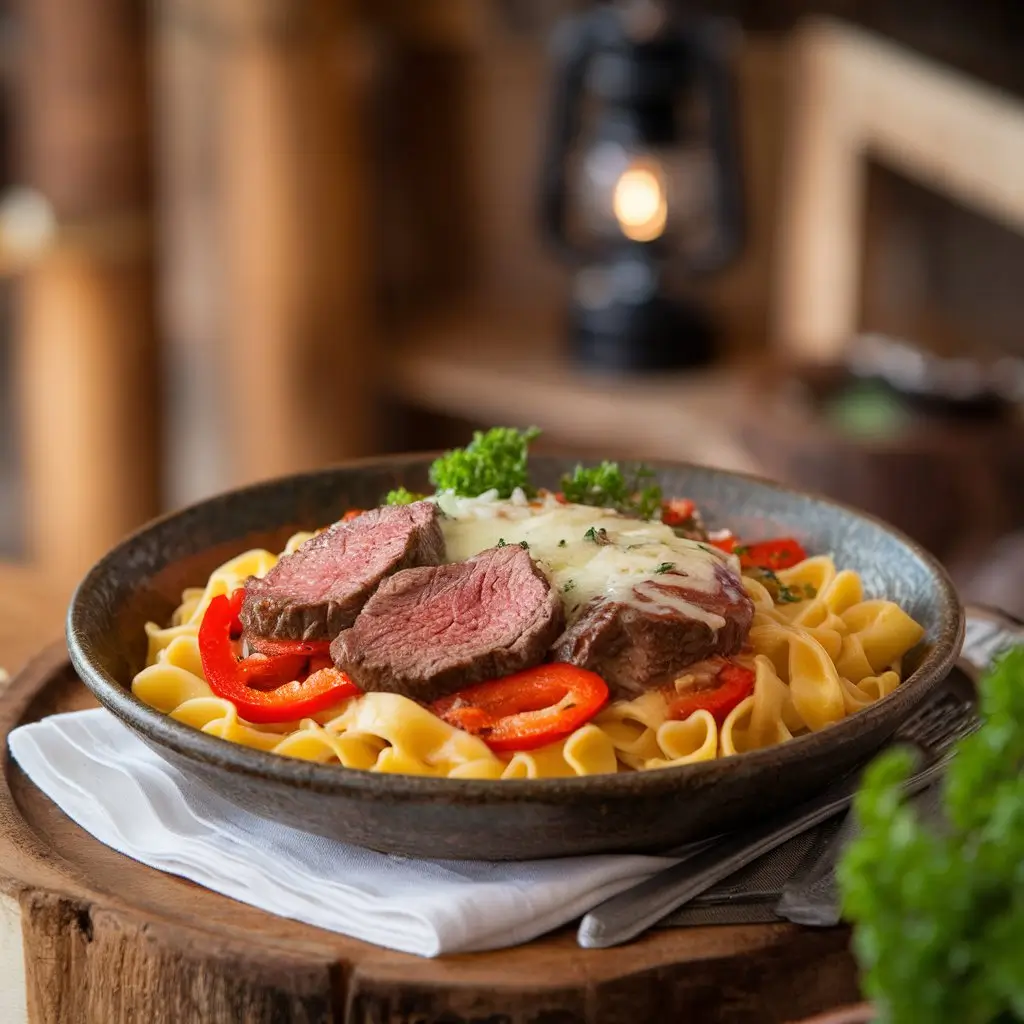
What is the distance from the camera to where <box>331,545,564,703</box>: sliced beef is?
7.23 ft

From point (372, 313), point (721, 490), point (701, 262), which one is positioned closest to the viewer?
point (721, 490)

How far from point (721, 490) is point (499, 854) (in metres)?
1.16

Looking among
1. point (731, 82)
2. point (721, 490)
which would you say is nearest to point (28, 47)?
point (731, 82)

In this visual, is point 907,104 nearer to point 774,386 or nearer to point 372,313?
point 774,386

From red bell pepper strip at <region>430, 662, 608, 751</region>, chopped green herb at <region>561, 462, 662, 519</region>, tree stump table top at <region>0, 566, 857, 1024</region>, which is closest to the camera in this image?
tree stump table top at <region>0, 566, 857, 1024</region>

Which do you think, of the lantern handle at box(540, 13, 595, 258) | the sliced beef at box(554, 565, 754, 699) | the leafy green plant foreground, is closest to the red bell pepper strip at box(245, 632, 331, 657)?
the sliced beef at box(554, 565, 754, 699)

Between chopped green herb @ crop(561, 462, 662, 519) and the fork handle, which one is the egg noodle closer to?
the fork handle

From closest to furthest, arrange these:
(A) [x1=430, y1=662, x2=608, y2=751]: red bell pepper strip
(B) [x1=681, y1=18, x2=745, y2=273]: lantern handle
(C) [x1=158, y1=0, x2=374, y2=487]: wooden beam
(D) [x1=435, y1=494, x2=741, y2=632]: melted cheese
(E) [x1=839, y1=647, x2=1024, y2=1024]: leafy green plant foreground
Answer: (E) [x1=839, y1=647, x2=1024, y2=1024]: leafy green plant foreground → (A) [x1=430, y1=662, x2=608, y2=751]: red bell pepper strip → (D) [x1=435, y1=494, x2=741, y2=632]: melted cheese → (B) [x1=681, y1=18, x2=745, y2=273]: lantern handle → (C) [x1=158, y1=0, x2=374, y2=487]: wooden beam

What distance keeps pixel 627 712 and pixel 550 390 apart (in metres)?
4.24

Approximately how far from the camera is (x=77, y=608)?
7.82 feet

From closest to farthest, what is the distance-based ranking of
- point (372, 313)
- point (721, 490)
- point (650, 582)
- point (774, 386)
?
point (650, 582), point (721, 490), point (774, 386), point (372, 313)

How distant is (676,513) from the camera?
2.77 meters

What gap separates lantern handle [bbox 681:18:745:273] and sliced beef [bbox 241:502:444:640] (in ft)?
12.8

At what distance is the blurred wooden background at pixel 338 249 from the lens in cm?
618
